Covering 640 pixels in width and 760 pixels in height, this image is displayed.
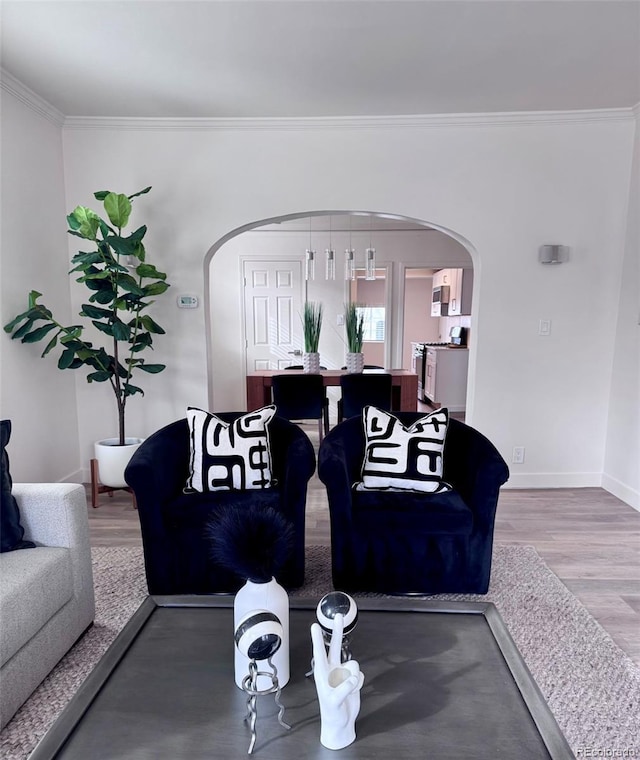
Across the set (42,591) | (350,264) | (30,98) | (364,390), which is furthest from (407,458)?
(350,264)

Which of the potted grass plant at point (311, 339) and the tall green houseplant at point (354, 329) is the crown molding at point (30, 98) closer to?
the potted grass plant at point (311, 339)

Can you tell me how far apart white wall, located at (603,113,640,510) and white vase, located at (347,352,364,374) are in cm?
210

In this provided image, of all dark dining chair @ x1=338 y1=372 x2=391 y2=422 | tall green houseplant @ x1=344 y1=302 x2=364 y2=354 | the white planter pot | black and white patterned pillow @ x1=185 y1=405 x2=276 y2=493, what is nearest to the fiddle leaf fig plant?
the white planter pot

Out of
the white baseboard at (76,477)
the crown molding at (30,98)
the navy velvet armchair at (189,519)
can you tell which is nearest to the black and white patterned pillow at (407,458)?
the navy velvet armchair at (189,519)

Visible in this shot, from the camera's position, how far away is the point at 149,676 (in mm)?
1179

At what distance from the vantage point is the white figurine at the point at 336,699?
0.96 meters

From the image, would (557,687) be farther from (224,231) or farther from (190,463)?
(224,231)

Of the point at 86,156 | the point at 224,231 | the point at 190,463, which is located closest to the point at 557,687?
the point at 190,463

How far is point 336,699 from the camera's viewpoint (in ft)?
3.14

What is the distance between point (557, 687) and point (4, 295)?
3.50 m

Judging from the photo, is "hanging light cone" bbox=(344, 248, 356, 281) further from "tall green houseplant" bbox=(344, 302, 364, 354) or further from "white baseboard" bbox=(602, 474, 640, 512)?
"white baseboard" bbox=(602, 474, 640, 512)

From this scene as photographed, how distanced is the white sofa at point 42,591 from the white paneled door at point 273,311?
183 inches

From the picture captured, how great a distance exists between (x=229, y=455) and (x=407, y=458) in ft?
2.93

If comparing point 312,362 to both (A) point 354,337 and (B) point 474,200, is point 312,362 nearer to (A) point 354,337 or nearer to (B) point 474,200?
(A) point 354,337
